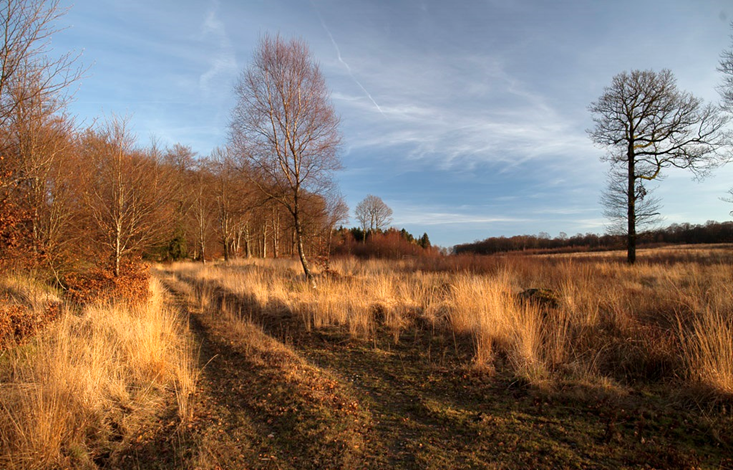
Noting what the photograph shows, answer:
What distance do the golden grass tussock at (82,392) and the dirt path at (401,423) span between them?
43cm

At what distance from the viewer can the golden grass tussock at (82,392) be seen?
9.42 feet

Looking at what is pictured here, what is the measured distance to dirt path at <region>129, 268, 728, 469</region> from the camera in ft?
9.14

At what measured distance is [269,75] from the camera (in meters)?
12.2

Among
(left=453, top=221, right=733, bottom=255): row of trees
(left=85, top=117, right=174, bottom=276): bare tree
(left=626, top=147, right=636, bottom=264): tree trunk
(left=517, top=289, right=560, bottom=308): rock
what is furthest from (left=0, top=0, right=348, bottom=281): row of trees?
(left=453, top=221, right=733, bottom=255): row of trees

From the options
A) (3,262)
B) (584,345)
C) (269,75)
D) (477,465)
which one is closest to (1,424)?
(477,465)

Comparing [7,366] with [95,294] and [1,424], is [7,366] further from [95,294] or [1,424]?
[95,294]

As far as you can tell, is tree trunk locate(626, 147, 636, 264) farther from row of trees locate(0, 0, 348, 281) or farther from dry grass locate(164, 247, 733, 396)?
row of trees locate(0, 0, 348, 281)

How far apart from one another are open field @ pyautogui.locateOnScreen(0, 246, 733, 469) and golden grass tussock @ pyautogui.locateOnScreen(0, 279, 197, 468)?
2 centimetres

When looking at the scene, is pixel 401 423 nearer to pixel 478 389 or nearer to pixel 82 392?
pixel 478 389

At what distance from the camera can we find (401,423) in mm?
3436

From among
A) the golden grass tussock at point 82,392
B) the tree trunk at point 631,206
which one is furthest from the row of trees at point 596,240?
the golden grass tussock at point 82,392

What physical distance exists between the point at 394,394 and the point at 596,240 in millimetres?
56715

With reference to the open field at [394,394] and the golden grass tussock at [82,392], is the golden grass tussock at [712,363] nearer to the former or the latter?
the open field at [394,394]

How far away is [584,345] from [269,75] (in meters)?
12.4
